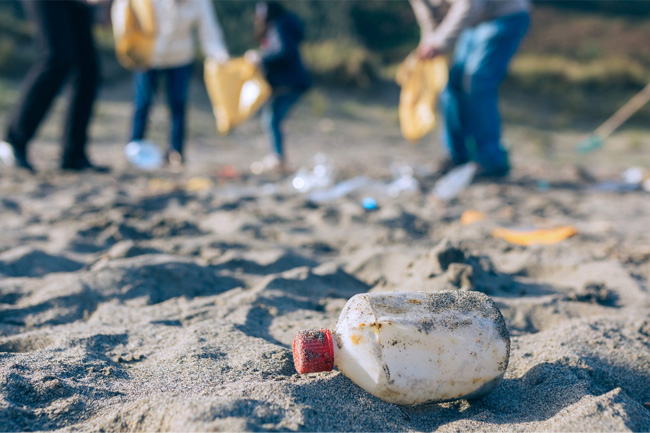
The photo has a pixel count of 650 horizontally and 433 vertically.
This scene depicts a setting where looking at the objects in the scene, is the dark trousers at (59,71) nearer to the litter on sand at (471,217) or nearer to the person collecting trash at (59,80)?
the person collecting trash at (59,80)

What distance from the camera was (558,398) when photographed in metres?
1.30

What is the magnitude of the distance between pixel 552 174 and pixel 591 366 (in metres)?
3.44

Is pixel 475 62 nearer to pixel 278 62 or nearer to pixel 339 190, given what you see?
pixel 339 190

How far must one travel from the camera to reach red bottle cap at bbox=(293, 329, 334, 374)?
4.21ft

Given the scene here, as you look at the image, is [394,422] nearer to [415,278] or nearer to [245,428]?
[245,428]

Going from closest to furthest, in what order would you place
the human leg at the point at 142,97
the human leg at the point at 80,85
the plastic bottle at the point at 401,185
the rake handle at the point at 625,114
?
the human leg at the point at 80,85 → the plastic bottle at the point at 401,185 → the human leg at the point at 142,97 → the rake handle at the point at 625,114

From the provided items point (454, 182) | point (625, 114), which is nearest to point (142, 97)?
point (454, 182)

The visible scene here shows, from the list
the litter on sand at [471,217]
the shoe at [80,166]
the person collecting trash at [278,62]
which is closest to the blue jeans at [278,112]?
the person collecting trash at [278,62]

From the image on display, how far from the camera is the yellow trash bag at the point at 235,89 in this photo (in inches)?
174

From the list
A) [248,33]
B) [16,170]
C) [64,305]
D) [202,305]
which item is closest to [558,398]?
[202,305]

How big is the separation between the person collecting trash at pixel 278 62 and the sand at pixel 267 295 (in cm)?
86

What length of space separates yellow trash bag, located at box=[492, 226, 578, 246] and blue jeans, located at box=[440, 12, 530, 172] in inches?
53.1

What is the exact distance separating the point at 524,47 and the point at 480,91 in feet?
30.0

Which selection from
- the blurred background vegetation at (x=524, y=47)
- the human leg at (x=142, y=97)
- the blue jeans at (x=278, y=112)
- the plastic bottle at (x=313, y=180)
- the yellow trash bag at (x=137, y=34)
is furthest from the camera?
the blurred background vegetation at (x=524, y=47)
